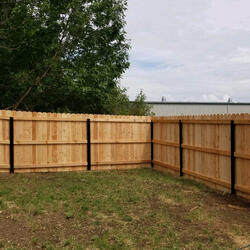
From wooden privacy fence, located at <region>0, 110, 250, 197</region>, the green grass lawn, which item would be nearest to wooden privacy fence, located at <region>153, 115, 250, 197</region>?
wooden privacy fence, located at <region>0, 110, 250, 197</region>

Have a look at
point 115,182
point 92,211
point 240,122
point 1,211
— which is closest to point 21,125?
point 115,182

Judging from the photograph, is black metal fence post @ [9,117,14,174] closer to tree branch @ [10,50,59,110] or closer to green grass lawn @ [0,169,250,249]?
green grass lawn @ [0,169,250,249]

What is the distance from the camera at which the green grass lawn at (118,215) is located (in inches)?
186

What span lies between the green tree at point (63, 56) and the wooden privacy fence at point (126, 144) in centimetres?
392

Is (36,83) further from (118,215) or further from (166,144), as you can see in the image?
(118,215)

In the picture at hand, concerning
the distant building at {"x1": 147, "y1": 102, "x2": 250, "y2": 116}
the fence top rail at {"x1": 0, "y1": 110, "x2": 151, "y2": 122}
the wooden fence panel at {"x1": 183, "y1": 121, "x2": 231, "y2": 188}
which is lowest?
the wooden fence panel at {"x1": 183, "y1": 121, "x2": 231, "y2": 188}

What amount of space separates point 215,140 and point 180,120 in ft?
6.39

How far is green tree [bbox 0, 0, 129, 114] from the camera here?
46.0 feet

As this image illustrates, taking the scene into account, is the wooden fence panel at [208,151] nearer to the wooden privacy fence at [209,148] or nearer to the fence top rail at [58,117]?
the wooden privacy fence at [209,148]

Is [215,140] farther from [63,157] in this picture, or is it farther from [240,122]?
[63,157]

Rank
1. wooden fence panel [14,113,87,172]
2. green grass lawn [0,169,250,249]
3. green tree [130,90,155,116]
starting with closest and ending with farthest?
green grass lawn [0,169,250,249]
wooden fence panel [14,113,87,172]
green tree [130,90,155,116]

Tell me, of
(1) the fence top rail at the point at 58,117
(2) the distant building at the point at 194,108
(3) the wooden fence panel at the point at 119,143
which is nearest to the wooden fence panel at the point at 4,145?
(1) the fence top rail at the point at 58,117

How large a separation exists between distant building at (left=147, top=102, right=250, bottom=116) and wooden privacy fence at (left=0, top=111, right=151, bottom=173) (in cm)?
1825

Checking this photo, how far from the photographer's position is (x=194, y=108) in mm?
32344
